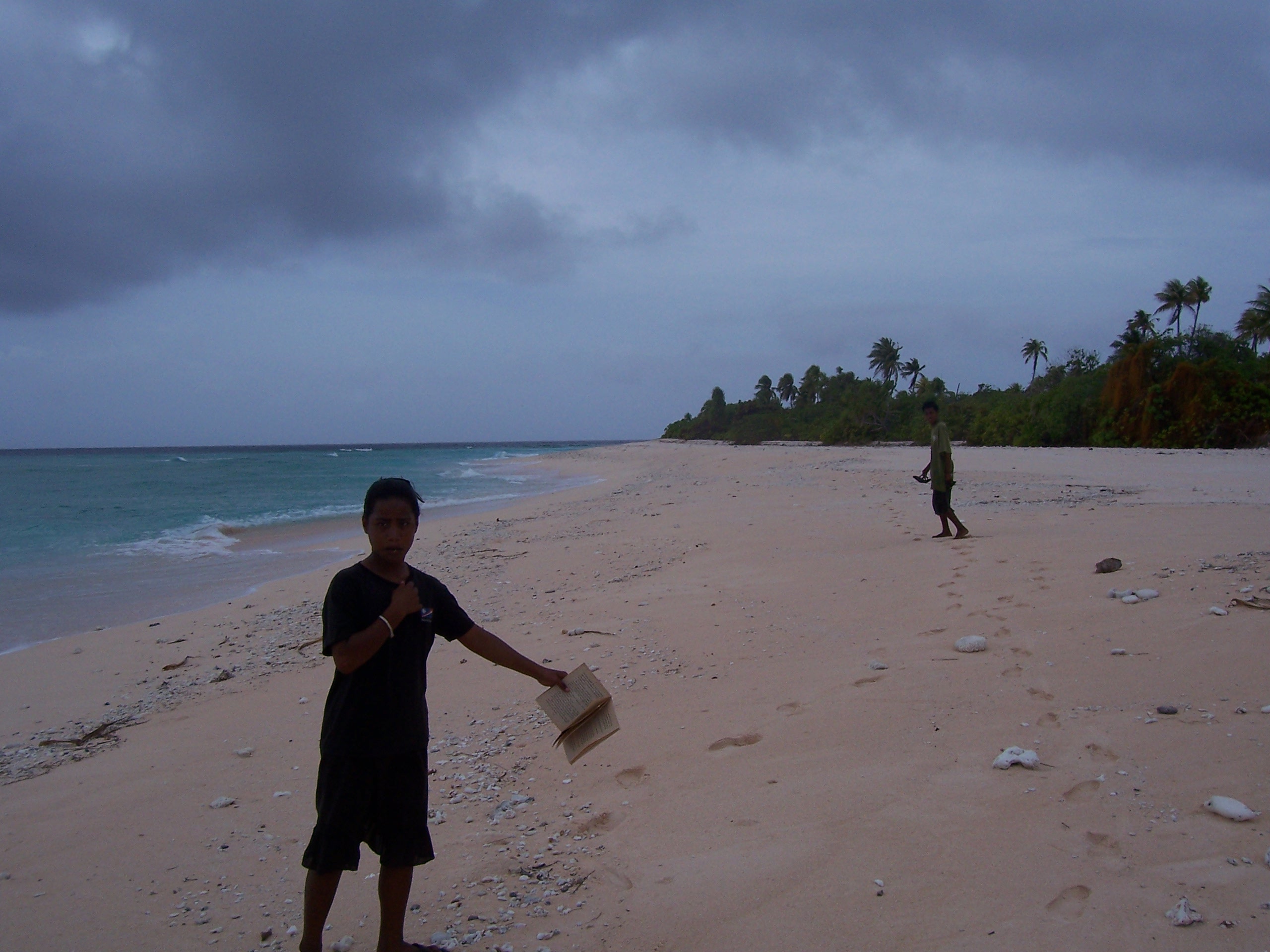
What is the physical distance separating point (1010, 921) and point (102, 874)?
12.0 feet

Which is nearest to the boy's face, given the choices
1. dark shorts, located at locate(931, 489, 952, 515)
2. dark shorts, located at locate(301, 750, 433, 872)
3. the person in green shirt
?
dark shorts, located at locate(301, 750, 433, 872)

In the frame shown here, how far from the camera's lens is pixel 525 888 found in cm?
299

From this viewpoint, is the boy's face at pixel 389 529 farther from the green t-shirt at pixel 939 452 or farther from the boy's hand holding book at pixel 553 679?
the green t-shirt at pixel 939 452

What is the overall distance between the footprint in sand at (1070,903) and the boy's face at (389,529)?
241cm

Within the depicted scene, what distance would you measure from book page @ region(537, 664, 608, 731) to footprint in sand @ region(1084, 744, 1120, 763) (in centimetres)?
218

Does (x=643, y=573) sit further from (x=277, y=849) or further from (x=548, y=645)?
(x=277, y=849)

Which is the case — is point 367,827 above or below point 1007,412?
below

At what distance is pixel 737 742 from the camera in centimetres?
404

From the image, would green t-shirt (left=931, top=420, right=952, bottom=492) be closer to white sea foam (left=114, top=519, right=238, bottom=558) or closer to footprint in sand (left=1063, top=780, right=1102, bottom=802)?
footprint in sand (left=1063, top=780, right=1102, bottom=802)

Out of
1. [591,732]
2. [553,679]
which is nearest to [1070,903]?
[591,732]

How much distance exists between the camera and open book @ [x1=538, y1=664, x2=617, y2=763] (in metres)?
2.87

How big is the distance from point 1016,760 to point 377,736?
2.65m

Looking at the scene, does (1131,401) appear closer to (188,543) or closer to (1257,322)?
(1257,322)

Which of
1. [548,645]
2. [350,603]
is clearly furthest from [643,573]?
[350,603]
